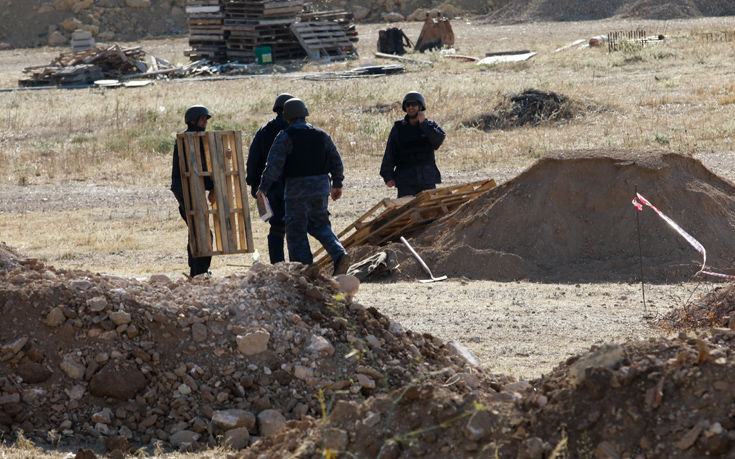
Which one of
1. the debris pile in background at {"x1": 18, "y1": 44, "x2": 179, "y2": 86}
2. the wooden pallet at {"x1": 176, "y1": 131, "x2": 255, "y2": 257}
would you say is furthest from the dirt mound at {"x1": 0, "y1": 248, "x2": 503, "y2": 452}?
the debris pile in background at {"x1": 18, "y1": 44, "x2": 179, "y2": 86}

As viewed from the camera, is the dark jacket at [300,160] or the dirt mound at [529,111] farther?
the dirt mound at [529,111]

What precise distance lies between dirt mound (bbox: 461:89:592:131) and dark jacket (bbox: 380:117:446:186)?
29.3 feet

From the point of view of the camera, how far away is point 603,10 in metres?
46.5

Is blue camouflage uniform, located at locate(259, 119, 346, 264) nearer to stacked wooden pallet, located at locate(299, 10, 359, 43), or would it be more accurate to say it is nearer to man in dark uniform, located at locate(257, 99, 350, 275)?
man in dark uniform, located at locate(257, 99, 350, 275)

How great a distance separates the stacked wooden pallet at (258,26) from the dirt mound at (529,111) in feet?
51.0

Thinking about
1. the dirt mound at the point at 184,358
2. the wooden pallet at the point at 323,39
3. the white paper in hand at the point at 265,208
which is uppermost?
the wooden pallet at the point at 323,39

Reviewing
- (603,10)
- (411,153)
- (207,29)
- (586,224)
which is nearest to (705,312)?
(586,224)

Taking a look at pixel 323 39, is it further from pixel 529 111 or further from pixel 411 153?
pixel 411 153

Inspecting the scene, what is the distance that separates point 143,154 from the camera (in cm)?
1830

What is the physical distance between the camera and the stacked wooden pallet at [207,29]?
109ft

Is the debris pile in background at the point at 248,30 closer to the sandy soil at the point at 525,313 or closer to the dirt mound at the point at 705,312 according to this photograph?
the sandy soil at the point at 525,313

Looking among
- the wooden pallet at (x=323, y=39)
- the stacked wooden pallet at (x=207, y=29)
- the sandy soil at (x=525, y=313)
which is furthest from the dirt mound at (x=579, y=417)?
the stacked wooden pallet at (x=207, y=29)

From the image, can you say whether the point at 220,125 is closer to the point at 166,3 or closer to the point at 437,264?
the point at 437,264

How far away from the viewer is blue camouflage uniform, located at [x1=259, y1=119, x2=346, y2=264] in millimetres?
8125
